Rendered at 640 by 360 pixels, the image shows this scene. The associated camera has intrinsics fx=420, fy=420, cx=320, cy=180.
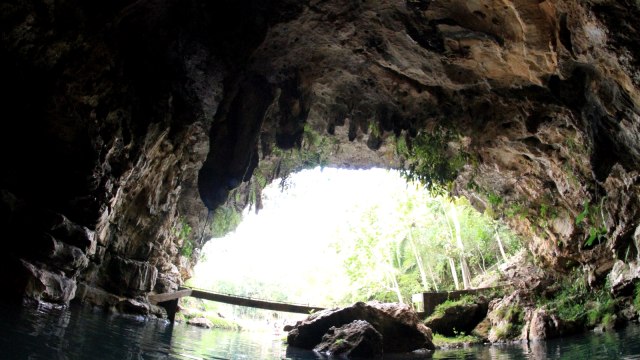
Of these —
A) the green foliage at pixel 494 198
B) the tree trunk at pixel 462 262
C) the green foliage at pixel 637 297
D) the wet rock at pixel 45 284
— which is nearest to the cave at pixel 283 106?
the wet rock at pixel 45 284

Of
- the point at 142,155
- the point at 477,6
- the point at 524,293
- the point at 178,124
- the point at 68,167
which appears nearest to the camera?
the point at 477,6

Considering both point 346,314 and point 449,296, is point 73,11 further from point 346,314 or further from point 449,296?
point 449,296

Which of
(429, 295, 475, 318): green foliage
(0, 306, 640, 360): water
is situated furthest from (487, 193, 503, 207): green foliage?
(0, 306, 640, 360): water

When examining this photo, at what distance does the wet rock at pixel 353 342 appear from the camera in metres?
10.1

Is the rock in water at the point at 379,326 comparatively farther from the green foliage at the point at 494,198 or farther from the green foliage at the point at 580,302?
the green foliage at the point at 494,198

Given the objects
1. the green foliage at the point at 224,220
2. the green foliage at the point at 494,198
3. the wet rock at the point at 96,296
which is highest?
the green foliage at the point at 494,198

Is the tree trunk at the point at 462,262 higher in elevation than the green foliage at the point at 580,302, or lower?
higher

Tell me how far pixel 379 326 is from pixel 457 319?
16.5ft

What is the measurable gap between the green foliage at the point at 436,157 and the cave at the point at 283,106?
71 mm

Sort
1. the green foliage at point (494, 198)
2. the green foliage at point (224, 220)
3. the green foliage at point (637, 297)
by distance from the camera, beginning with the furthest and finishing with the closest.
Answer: the green foliage at point (224, 220), the green foliage at point (494, 198), the green foliage at point (637, 297)

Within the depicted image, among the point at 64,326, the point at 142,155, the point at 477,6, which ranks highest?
the point at 477,6

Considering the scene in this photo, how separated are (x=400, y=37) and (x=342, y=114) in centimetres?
406

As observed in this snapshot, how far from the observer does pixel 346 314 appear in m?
12.5

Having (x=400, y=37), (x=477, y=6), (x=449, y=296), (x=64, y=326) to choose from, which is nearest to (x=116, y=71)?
(x=64, y=326)
